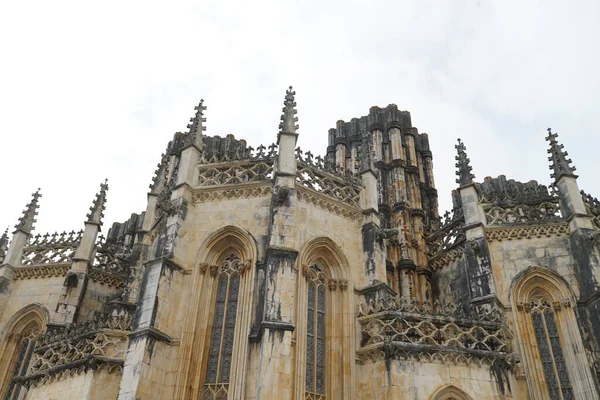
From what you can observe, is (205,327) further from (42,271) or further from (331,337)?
(42,271)

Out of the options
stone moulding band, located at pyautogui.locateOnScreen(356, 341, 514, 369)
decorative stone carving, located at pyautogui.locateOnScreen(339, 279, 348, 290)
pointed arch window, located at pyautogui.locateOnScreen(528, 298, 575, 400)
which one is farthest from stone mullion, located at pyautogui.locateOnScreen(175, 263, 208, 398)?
pointed arch window, located at pyautogui.locateOnScreen(528, 298, 575, 400)

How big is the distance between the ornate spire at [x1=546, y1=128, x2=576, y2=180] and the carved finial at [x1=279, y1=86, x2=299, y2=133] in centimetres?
1032

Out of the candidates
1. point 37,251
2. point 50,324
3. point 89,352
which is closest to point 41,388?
point 89,352

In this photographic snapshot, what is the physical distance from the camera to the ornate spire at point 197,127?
1867cm

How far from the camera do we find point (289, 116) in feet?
60.5

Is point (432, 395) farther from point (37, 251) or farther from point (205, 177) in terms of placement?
point (37, 251)

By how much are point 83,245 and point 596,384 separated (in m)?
19.9

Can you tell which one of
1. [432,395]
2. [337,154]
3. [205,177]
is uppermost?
[337,154]

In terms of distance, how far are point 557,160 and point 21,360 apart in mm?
22817

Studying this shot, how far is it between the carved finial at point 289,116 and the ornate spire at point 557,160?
406 inches

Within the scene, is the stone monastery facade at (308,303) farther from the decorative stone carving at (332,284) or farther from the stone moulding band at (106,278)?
the stone moulding band at (106,278)

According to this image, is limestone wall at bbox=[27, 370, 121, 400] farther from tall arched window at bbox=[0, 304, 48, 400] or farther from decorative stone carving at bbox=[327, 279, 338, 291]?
decorative stone carving at bbox=[327, 279, 338, 291]

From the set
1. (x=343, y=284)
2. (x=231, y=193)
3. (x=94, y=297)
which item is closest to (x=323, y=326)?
(x=343, y=284)

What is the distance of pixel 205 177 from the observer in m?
18.0
